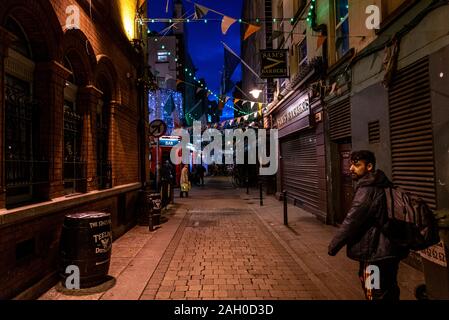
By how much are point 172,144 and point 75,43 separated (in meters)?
18.2

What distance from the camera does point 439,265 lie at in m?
3.57

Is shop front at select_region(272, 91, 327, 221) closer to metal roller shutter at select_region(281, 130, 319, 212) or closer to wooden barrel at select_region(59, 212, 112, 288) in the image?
metal roller shutter at select_region(281, 130, 319, 212)

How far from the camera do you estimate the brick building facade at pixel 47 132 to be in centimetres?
467

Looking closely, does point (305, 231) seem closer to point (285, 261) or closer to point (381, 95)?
point (285, 261)

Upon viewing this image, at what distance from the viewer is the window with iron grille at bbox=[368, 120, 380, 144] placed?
722 cm

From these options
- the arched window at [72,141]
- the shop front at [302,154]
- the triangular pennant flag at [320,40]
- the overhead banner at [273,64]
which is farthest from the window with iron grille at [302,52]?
the arched window at [72,141]

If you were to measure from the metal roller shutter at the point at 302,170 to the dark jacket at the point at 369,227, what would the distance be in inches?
327

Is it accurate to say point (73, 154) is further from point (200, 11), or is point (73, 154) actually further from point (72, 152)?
point (200, 11)

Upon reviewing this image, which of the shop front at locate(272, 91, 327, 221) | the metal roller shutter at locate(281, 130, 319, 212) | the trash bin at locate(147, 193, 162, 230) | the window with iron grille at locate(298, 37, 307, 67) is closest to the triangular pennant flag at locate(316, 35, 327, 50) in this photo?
the shop front at locate(272, 91, 327, 221)

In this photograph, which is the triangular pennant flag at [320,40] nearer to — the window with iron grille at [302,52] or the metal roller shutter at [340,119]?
the metal roller shutter at [340,119]

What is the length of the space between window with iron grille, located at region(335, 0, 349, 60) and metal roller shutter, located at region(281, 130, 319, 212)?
10.0ft
